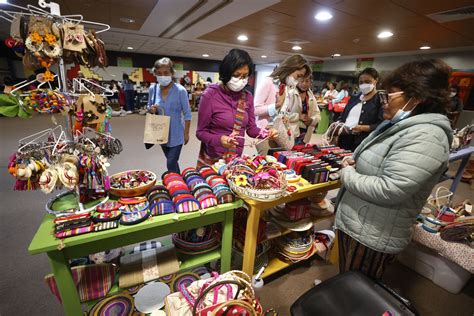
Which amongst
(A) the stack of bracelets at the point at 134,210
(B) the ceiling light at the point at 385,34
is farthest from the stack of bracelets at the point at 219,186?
(B) the ceiling light at the point at 385,34

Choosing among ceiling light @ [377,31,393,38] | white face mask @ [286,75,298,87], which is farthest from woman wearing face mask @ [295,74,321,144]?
ceiling light @ [377,31,393,38]

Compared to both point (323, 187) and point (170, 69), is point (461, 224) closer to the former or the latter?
point (323, 187)

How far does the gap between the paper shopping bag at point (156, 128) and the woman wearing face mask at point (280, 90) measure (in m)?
0.89

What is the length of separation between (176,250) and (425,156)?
1384mm

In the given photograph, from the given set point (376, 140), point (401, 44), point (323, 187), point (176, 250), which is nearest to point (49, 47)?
point (176, 250)

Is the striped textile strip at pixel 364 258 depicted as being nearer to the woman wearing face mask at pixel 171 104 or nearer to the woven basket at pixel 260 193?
the woven basket at pixel 260 193

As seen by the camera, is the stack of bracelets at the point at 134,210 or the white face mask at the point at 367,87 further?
the white face mask at the point at 367,87

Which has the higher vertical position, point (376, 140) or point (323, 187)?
point (376, 140)

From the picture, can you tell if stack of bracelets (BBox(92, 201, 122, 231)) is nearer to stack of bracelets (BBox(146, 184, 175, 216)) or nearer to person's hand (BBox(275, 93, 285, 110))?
stack of bracelets (BBox(146, 184, 175, 216))

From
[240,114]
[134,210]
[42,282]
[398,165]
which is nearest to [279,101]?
[240,114]

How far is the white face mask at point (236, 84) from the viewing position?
1.55 metres

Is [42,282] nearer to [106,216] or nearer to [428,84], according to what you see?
[106,216]

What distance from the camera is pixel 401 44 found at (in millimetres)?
5215

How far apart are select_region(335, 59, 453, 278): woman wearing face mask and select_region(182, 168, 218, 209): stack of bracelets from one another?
0.71 m
